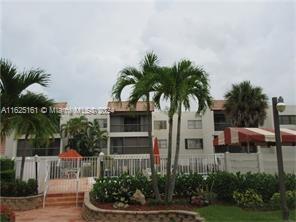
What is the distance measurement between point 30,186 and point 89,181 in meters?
2.94

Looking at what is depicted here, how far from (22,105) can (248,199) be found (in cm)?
818

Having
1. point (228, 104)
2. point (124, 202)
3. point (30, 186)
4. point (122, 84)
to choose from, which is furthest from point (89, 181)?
point (228, 104)

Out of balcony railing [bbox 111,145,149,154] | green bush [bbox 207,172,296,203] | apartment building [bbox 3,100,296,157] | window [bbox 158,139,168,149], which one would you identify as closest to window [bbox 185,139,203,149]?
apartment building [bbox 3,100,296,157]

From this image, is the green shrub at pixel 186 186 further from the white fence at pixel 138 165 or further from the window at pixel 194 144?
the window at pixel 194 144

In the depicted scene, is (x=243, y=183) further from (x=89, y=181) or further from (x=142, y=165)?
(x=89, y=181)

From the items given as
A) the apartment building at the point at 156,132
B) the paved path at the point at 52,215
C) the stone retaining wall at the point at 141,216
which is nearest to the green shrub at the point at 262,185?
the stone retaining wall at the point at 141,216

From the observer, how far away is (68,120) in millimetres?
40000

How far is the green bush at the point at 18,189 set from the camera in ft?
40.3

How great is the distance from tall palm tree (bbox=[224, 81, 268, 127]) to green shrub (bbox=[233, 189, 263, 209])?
61.0ft

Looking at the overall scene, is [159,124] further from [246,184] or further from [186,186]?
[246,184]

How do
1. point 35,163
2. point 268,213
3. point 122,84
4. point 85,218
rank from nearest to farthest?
1. point 268,213
2. point 85,218
3. point 122,84
4. point 35,163

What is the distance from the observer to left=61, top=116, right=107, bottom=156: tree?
37.4 m

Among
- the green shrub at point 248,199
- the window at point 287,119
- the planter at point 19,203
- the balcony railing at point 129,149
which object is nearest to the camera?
the green shrub at point 248,199

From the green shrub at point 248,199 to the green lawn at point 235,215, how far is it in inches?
18.3
